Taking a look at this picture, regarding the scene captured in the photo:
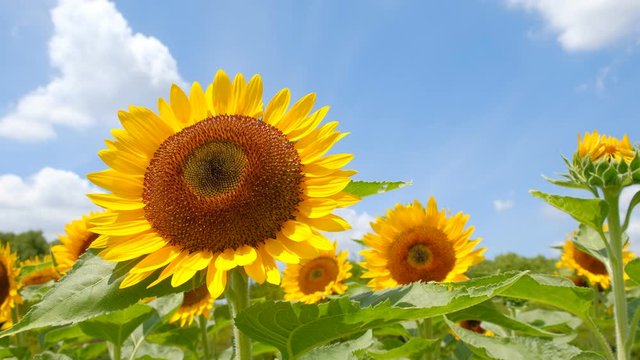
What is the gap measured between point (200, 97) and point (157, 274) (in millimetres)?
697

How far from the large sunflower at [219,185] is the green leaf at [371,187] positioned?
0.16 m

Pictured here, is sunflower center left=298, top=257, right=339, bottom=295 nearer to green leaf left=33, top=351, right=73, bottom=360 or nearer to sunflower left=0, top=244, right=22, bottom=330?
sunflower left=0, top=244, right=22, bottom=330

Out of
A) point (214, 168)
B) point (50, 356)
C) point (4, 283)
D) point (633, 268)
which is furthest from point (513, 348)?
point (4, 283)

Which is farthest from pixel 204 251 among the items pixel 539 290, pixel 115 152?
pixel 539 290

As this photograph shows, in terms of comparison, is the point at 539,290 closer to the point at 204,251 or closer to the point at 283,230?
the point at 283,230

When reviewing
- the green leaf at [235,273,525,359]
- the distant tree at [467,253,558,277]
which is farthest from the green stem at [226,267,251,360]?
the distant tree at [467,253,558,277]

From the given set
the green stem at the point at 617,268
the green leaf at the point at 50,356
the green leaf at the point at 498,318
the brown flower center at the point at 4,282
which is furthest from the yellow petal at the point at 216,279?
the brown flower center at the point at 4,282

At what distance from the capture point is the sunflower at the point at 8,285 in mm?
5043

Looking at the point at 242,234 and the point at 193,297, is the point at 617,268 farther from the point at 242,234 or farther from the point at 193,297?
the point at 193,297

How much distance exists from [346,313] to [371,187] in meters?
0.63

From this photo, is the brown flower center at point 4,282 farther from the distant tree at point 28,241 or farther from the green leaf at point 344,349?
the distant tree at point 28,241

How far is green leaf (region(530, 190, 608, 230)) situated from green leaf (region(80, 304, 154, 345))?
2209 millimetres

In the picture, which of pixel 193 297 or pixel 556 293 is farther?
pixel 193 297

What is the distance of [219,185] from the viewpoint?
2.30 m
